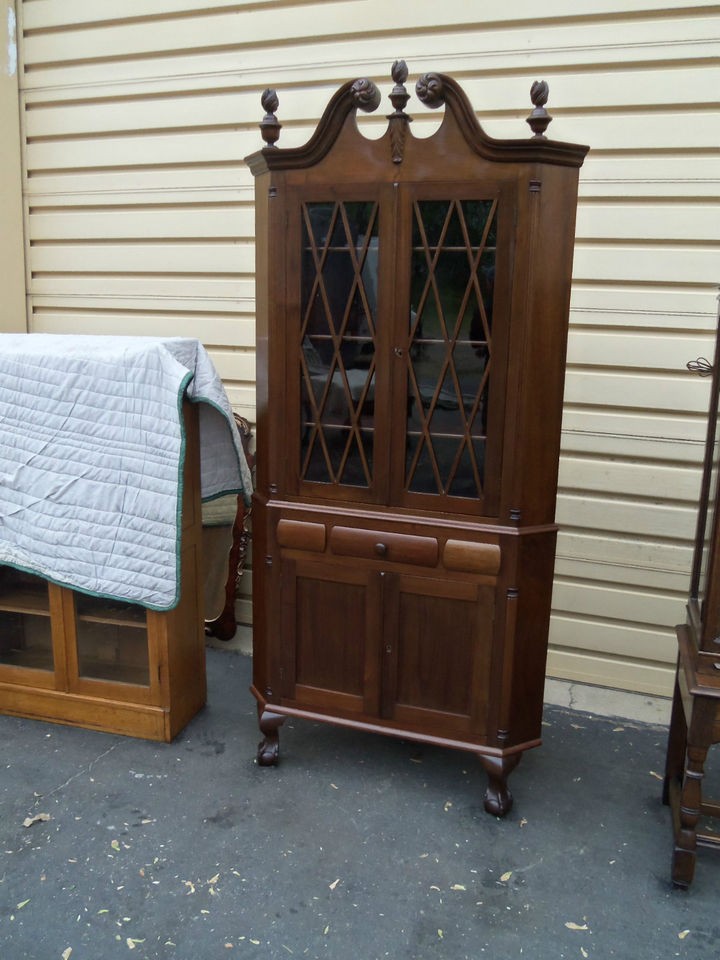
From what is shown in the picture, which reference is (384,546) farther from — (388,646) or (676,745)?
(676,745)

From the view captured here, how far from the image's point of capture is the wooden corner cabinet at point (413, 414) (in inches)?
92.5

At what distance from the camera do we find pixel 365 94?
2350 mm

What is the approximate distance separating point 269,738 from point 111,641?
731 mm

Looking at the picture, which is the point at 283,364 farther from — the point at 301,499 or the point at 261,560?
the point at 261,560

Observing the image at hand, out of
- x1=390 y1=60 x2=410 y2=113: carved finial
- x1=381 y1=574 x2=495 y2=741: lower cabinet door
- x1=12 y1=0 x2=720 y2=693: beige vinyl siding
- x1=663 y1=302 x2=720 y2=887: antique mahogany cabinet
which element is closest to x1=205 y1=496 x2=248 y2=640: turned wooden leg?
x1=12 y1=0 x2=720 y2=693: beige vinyl siding

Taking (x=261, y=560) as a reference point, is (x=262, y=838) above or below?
below

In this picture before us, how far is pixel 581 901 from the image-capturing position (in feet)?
7.30

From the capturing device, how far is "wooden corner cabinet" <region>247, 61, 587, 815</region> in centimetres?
235

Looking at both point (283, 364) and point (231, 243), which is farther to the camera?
point (231, 243)

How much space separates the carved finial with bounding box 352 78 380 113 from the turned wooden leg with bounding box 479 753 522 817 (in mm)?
2128

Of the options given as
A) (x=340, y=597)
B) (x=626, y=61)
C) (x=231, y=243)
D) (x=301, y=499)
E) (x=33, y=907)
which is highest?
(x=626, y=61)

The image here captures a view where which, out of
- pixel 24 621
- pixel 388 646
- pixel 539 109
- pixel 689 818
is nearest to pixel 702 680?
pixel 689 818

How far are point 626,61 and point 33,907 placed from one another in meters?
3.47

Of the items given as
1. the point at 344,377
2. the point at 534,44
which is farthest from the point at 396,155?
the point at 534,44
